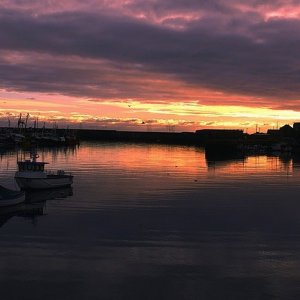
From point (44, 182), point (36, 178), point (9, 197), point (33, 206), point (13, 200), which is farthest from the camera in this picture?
point (44, 182)

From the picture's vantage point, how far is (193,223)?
33.9 meters

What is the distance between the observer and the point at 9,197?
37.9 metres

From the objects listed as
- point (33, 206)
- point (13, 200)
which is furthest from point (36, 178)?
point (13, 200)

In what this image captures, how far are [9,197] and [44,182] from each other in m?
12.1

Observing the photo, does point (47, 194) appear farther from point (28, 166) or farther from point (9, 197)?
point (9, 197)

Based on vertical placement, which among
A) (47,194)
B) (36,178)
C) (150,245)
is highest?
(36,178)

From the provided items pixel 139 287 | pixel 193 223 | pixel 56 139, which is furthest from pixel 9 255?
pixel 56 139

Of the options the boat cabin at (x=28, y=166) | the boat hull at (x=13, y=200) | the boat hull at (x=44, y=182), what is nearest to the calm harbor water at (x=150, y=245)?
the boat hull at (x=13, y=200)

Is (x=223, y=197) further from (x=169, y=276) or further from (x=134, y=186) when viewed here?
(x=169, y=276)

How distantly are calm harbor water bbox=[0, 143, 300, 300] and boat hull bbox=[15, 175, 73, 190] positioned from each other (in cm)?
127

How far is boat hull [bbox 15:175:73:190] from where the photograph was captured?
1928 inches

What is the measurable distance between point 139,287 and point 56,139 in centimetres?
16018

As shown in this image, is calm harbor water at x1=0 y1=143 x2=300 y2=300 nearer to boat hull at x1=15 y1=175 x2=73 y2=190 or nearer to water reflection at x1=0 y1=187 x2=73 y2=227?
water reflection at x1=0 y1=187 x2=73 y2=227

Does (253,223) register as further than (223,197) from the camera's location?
No
